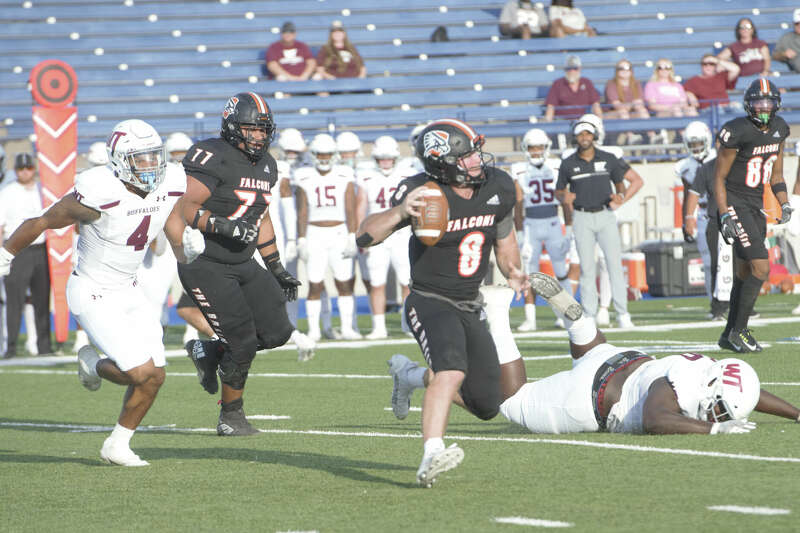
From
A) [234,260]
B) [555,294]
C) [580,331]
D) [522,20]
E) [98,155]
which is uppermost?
[522,20]

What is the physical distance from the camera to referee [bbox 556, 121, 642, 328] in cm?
1292

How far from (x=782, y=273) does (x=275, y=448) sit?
12.3m

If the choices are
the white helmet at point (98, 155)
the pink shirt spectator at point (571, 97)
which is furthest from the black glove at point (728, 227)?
the pink shirt spectator at point (571, 97)

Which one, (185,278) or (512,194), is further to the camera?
(185,278)

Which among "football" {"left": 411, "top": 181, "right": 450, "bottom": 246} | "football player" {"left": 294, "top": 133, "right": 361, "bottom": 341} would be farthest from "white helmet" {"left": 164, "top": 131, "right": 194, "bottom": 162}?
"football" {"left": 411, "top": 181, "right": 450, "bottom": 246}

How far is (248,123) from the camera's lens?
7.30 meters

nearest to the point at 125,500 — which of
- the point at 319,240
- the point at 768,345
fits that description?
the point at 768,345

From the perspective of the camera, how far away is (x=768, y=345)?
10.6 m

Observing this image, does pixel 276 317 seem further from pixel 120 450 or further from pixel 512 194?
pixel 512 194

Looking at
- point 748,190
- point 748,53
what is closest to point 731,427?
point 748,190

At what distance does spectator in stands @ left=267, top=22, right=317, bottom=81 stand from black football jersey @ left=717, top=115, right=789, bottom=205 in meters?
11.8

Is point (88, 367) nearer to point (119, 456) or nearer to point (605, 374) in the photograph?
point (119, 456)

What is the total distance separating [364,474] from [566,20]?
17.5 m

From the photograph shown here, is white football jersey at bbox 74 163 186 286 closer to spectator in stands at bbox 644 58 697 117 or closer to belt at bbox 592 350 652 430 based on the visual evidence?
belt at bbox 592 350 652 430
